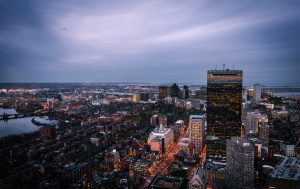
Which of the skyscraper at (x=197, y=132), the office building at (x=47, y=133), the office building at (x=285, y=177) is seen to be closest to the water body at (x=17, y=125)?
the office building at (x=47, y=133)

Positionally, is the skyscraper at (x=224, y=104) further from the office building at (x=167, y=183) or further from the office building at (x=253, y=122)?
the office building at (x=167, y=183)

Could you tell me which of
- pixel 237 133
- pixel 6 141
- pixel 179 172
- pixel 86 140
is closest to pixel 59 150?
pixel 86 140

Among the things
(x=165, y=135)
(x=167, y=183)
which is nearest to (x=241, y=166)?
(x=167, y=183)

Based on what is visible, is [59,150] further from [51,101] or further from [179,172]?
[51,101]

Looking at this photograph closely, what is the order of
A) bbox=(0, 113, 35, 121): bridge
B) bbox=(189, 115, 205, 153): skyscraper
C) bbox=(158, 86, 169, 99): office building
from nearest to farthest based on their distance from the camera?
bbox=(189, 115, 205, 153): skyscraper, bbox=(0, 113, 35, 121): bridge, bbox=(158, 86, 169, 99): office building

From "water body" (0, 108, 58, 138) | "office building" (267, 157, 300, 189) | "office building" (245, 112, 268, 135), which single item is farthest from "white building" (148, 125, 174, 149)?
"water body" (0, 108, 58, 138)

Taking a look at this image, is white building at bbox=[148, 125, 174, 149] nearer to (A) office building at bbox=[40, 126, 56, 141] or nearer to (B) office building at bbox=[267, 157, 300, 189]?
(A) office building at bbox=[40, 126, 56, 141]
